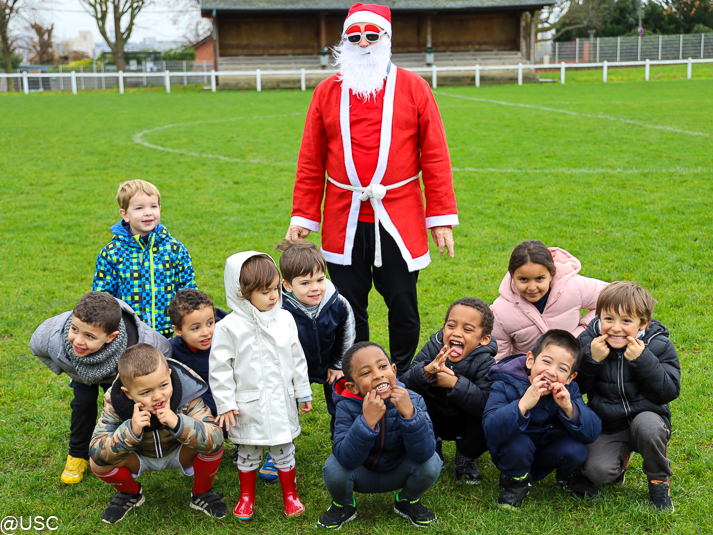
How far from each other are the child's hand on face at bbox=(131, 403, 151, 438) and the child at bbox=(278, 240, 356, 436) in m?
0.87

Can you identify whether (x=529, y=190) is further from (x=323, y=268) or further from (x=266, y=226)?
(x=323, y=268)

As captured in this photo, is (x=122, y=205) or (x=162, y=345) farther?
(x=122, y=205)

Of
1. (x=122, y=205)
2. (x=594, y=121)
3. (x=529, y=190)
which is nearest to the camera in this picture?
(x=122, y=205)

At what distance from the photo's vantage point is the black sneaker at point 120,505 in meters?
3.09

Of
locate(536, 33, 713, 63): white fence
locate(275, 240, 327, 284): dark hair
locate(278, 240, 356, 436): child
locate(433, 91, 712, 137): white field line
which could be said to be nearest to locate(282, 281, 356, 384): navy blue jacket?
locate(278, 240, 356, 436): child

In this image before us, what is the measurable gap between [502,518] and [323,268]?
4.72 ft

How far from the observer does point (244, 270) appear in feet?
10.3

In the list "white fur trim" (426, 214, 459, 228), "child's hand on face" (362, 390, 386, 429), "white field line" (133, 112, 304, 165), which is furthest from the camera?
"white field line" (133, 112, 304, 165)

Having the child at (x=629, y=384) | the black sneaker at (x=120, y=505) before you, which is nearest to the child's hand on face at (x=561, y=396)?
the child at (x=629, y=384)

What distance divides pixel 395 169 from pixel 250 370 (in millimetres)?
1439

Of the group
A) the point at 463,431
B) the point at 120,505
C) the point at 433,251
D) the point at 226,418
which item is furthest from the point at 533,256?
the point at 433,251

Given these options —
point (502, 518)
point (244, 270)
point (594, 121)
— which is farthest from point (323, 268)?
point (594, 121)

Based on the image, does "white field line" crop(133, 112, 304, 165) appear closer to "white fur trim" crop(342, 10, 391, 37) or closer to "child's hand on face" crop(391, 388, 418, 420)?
"white fur trim" crop(342, 10, 391, 37)

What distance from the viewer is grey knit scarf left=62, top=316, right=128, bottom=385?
10.6ft
